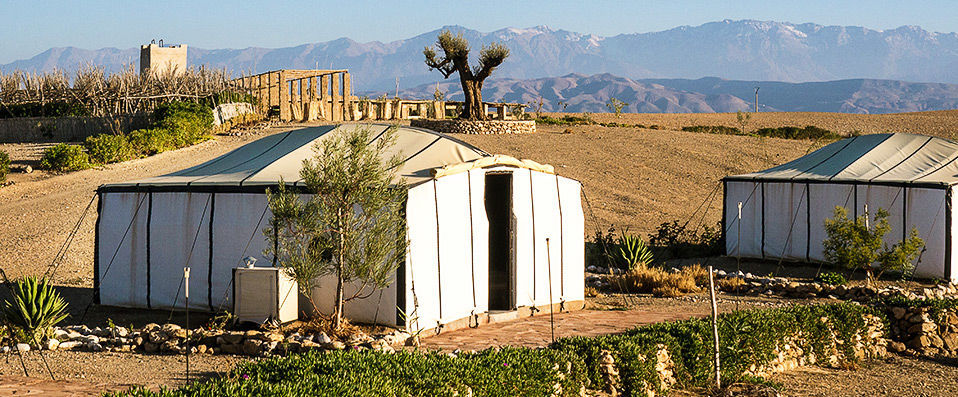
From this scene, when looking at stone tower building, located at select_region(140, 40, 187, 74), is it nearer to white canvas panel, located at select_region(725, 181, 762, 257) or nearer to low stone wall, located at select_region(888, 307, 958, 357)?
white canvas panel, located at select_region(725, 181, 762, 257)

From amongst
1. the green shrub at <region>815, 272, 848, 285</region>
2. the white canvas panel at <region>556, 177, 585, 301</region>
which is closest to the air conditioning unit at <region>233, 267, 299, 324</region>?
the white canvas panel at <region>556, 177, 585, 301</region>

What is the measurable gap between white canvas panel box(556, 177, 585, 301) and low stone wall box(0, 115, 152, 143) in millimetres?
20191

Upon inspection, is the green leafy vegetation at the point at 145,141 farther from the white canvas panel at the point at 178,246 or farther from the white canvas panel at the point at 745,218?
the white canvas panel at the point at 745,218

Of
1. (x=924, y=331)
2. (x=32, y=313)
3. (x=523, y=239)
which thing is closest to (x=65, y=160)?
(x=32, y=313)

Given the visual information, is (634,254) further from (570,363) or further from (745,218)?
(570,363)

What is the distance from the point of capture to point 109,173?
76.4 ft

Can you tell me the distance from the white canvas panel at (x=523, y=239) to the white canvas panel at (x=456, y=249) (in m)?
0.66

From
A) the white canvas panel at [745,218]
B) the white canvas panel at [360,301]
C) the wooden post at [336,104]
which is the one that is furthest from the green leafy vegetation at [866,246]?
the wooden post at [336,104]

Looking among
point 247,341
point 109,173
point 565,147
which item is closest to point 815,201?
point 247,341

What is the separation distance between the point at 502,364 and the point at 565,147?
23.4 m

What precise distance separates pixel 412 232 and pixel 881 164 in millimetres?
10218

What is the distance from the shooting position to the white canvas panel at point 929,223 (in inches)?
594

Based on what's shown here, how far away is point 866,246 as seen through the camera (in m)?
14.4

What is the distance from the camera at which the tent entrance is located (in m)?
11.5
